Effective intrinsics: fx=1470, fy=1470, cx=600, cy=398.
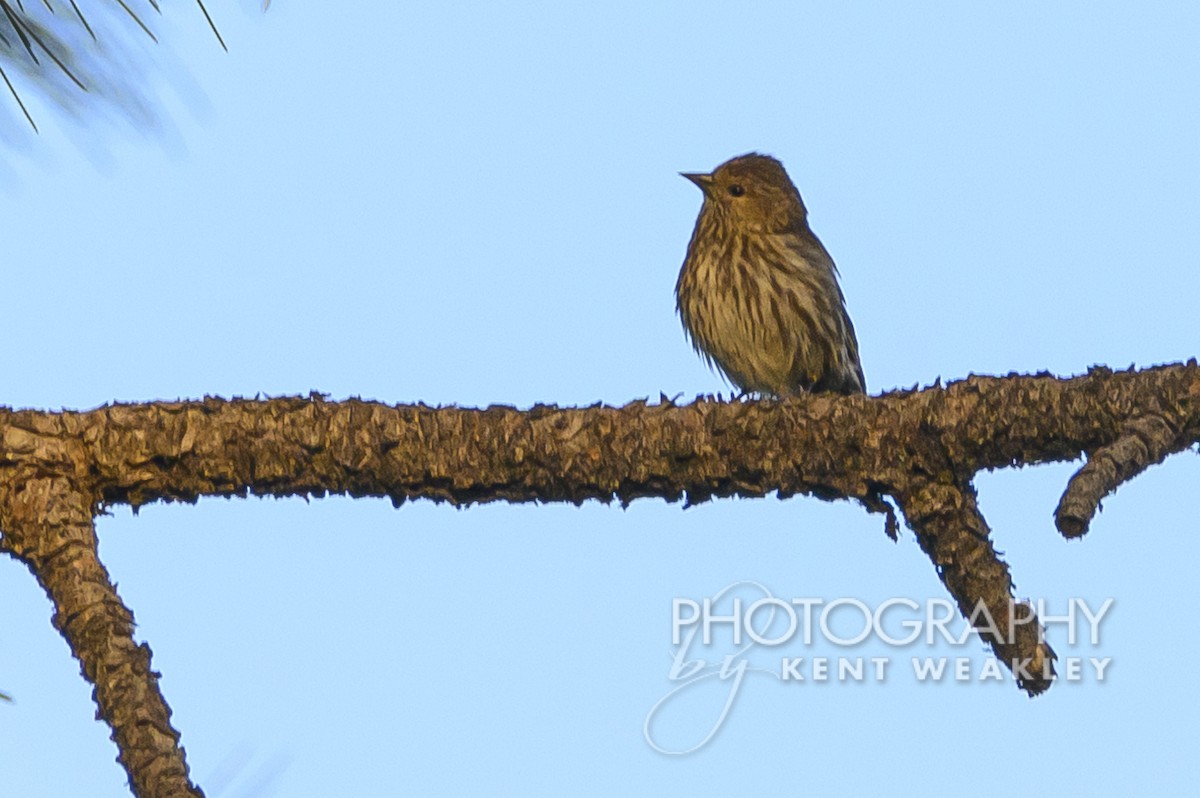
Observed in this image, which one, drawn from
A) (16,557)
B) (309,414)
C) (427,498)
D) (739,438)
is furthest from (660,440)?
(16,557)

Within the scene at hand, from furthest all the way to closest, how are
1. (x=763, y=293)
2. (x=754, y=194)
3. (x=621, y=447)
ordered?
(x=754, y=194) → (x=763, y=293) → (x=621, y=447)

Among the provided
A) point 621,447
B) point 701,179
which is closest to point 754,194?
point 701,179

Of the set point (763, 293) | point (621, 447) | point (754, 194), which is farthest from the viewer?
point (754, 194)

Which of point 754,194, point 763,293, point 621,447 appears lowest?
point 621,447

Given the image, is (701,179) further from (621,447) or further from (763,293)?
(621,447)

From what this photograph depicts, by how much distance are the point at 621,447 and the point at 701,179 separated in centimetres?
402

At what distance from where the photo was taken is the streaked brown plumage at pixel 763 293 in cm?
590

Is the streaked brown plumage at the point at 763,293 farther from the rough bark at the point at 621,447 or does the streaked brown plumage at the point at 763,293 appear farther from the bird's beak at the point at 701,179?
the rough bark at the point at 621,447

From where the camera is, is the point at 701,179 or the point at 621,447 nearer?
the point at 621,447

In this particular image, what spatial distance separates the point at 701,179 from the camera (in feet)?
21.2

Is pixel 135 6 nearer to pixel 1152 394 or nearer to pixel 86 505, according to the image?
pixel 86 505

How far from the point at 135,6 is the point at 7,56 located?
0.22m

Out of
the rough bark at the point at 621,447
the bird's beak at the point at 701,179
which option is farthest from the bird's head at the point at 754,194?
the rough bark at the point at 621,447

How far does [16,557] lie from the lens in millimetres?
2273
